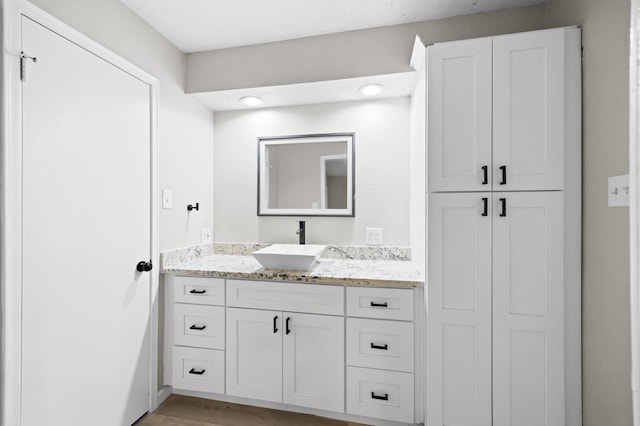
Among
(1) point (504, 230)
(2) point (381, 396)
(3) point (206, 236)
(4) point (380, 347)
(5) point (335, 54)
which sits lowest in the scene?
(2) point (381, 396)

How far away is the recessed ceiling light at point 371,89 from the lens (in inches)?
80.1

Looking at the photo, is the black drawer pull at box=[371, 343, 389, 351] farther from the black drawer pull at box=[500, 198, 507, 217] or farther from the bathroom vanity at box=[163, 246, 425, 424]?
the black drawer pull at box=[500, 198, 507, 217]

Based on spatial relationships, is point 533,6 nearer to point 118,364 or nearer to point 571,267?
point 571,267

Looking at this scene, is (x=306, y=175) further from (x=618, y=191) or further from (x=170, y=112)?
(x=618, y=191)

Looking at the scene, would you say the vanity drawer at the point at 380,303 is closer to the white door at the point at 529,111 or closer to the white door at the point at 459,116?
the white door at the point at 459,116

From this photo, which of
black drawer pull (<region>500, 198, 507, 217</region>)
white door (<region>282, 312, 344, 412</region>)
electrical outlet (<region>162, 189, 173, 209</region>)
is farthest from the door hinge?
black drawer pull (<region>500, 198, 507, 217</region>)

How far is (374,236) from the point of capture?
7.42ft

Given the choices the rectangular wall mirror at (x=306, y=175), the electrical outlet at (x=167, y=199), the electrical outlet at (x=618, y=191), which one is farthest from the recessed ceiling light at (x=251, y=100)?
the electrical outlet at (x=618, y=191)

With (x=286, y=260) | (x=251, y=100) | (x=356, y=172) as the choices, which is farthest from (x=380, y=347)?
(x=251, y=100)

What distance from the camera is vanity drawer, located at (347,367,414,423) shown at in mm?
1646

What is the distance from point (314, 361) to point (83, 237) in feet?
4.45

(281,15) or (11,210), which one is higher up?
(281,15)

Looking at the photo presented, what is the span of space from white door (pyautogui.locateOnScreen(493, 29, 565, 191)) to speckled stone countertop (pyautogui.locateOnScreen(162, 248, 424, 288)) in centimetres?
71

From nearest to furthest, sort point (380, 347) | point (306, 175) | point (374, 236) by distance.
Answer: point (380, 347), point (374, 236), point (306, 175)
